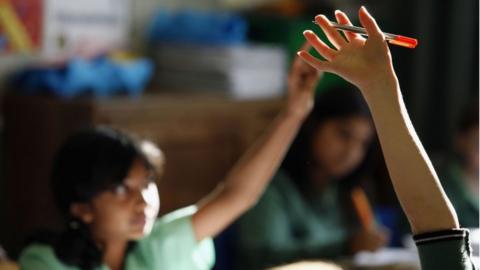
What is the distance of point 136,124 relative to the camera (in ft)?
7.29

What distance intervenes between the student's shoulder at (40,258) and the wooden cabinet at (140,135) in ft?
2.58

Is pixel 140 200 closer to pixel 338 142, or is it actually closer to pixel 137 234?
pixel 137 234

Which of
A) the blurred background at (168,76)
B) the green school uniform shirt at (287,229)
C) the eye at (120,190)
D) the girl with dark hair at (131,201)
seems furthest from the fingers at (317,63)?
the blurred background at (168,76)

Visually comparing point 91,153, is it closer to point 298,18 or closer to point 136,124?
point 136,124

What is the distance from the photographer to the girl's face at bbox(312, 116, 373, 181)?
205cm

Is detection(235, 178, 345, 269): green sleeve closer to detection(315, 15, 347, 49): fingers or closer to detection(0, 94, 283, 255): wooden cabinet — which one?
detection(0, 94, 283, 255): wooden cabinet

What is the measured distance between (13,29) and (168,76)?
51 centimetres

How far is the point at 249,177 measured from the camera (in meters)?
1.45

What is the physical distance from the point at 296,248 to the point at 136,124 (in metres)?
0.58

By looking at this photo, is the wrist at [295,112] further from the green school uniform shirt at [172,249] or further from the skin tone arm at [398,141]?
the skin tone arm at [398,141]

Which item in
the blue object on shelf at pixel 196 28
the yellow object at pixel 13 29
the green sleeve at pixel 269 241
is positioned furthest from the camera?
the blue object on shelf at pixel 196 28

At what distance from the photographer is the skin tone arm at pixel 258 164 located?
1389 mm

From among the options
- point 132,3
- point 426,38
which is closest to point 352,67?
point 132,3

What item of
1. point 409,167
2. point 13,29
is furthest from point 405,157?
point 13,29
